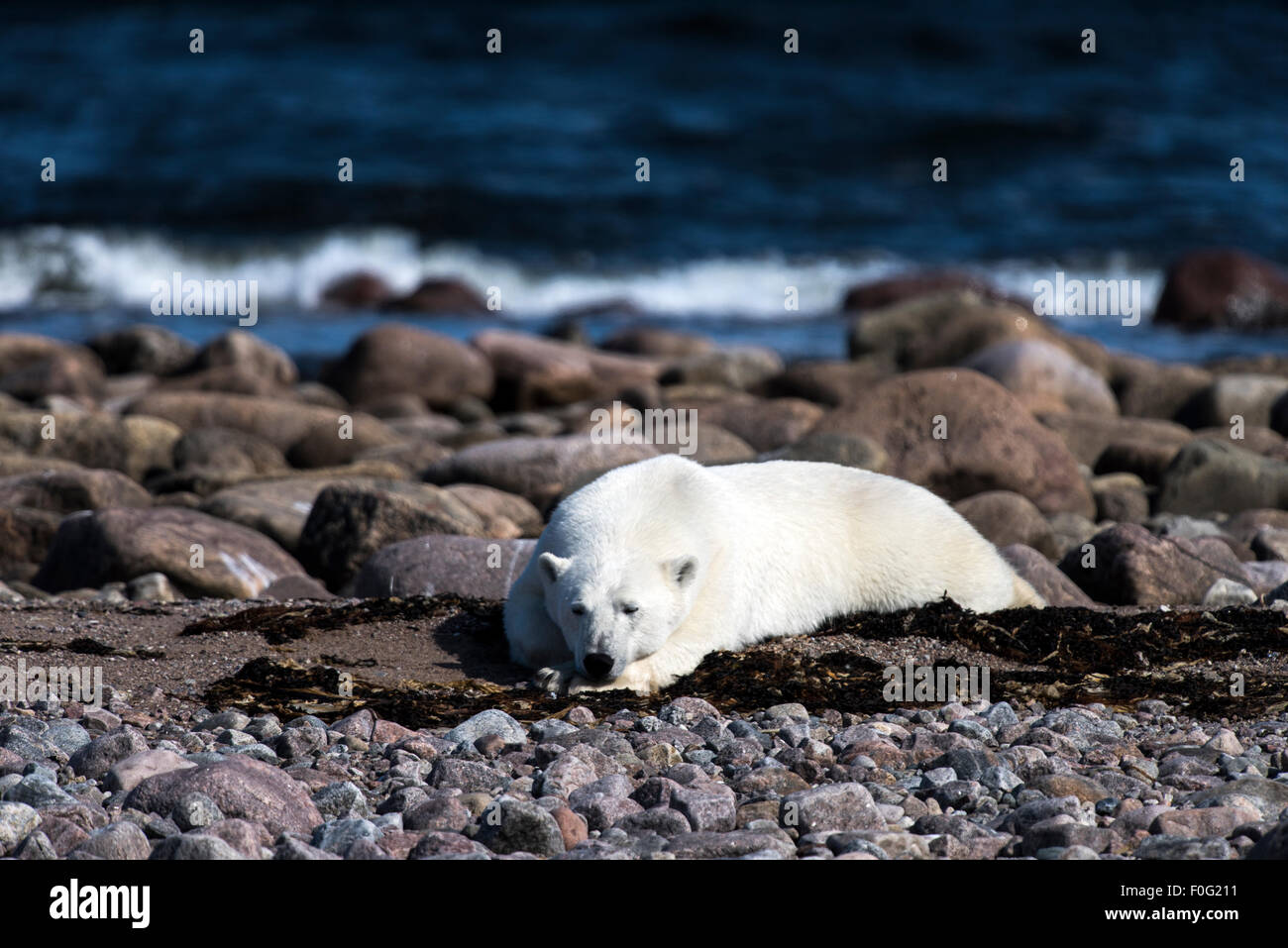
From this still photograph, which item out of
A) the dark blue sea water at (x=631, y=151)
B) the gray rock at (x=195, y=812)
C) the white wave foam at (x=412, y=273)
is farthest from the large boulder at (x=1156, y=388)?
the gray rock at (x=195, y=812)

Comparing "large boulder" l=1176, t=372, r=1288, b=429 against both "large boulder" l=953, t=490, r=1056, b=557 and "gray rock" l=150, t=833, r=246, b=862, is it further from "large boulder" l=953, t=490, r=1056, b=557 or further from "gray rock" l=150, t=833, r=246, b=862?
"gray rock" l=150, t=833, r=246, b=862

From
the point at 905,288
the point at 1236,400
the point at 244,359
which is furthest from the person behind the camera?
the point at 905,288

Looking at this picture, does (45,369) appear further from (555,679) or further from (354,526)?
(555,679)

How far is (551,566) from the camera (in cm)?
549

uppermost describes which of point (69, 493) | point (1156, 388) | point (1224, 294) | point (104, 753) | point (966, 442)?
point (1224, 294)

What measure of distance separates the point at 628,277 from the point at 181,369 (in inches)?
466

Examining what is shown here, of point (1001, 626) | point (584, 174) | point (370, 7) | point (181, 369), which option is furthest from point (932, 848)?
point (370, 7)

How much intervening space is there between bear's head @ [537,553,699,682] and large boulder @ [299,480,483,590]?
109 inches

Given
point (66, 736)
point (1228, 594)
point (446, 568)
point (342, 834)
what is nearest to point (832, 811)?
point (342, 834)

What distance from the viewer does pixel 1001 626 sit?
Result: 247 inches

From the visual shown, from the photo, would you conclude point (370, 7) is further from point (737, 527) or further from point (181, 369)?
point (737, 527)

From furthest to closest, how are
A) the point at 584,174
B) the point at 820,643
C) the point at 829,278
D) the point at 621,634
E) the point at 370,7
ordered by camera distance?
the point at 370,7
the point at 584,174
the point at 829,278
the point at 820,643
the point at 621,634

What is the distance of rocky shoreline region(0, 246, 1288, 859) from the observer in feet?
12.5

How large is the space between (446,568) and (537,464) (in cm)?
277
